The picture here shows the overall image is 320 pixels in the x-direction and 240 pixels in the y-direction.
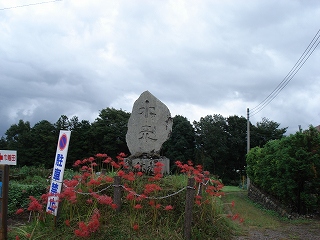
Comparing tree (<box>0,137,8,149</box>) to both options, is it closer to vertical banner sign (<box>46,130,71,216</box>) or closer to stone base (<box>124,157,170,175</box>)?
stone base (<box>124,157,170,175</box>)

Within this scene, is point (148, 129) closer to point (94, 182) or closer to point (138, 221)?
point (94, 182)

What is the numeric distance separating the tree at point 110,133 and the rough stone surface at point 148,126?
81.1 ft

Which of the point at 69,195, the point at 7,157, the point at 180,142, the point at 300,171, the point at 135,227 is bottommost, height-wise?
the point at 135,227

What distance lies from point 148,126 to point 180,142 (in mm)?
25116

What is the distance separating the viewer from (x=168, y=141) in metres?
34.6

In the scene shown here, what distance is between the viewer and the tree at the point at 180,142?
34031mm

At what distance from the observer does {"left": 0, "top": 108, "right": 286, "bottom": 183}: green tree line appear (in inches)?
1379

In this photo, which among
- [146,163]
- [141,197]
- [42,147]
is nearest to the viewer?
[141,197]

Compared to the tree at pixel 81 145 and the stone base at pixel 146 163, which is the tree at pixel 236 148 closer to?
the tree at pixel 81 145

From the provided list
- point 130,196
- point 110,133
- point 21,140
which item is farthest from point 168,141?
point 130,196

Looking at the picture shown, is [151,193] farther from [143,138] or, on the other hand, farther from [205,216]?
[143,138]

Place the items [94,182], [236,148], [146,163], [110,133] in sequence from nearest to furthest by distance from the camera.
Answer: [94,182] < [146,163] < [110,133] < [236,148]

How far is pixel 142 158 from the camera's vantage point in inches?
358

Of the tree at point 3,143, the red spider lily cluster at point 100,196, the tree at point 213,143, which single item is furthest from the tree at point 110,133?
the red spider lily cluster at point 100,196
